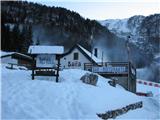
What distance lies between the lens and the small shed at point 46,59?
68.2 ft

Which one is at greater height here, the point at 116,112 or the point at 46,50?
the point at 46,50

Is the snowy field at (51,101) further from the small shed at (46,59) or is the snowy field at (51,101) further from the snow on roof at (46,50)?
the snow on roof at (46,50)

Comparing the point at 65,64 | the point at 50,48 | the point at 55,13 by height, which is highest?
the point at 55,13

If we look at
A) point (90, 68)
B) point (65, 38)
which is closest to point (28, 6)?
point (65, 38)

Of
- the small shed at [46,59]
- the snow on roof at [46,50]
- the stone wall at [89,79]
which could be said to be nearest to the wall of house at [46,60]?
the small shed at [46,59]

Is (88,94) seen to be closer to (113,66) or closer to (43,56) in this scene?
(43,56)

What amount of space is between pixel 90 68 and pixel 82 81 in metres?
22.7

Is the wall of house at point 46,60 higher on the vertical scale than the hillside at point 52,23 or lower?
lower

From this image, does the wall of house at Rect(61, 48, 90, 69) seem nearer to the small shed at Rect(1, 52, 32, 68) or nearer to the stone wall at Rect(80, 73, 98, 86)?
the small shed at Rect(1, 52, 32, 68)

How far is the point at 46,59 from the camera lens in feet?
69.0

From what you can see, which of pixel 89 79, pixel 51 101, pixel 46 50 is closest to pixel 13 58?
pixel 46 50

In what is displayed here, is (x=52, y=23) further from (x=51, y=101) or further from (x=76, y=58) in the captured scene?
(x=51, y=101)

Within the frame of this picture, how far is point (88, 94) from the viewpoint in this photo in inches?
680

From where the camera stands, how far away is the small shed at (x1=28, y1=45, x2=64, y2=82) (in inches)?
818
